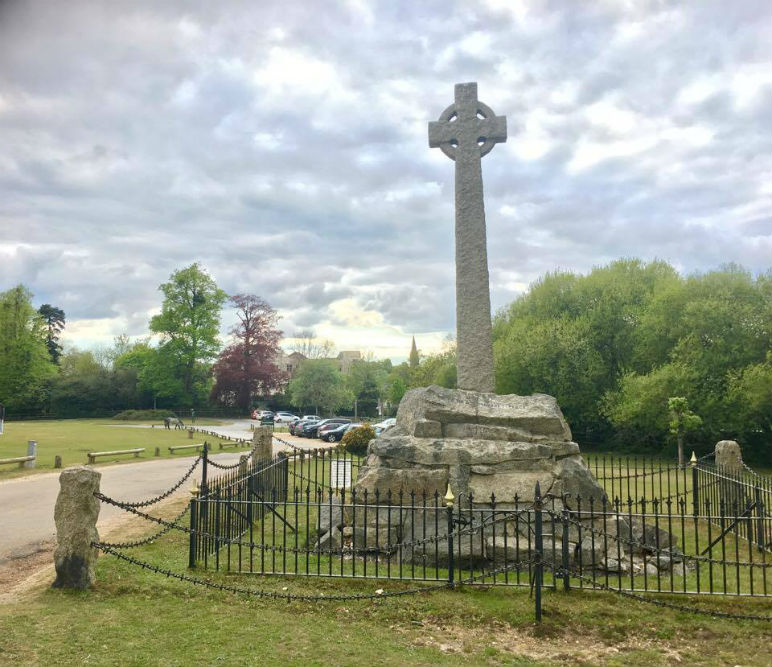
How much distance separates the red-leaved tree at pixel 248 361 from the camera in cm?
5947

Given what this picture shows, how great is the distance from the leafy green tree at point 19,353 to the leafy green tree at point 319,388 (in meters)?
22.7

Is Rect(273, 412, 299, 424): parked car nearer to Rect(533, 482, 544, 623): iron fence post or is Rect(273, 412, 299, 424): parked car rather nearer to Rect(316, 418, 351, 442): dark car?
Rect(316, 418, 351, 442): dark car

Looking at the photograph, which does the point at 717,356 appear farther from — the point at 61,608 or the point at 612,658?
the point at 61,608

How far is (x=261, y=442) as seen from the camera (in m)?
14.4

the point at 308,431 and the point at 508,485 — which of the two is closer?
the point at 508,485

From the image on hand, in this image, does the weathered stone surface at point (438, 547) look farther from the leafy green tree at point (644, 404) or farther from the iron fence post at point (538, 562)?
the leafy green tree at point (644, 404)

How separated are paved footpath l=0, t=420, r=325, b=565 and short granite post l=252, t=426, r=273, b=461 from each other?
251 cm

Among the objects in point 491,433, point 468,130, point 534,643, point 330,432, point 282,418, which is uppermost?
point 468,130

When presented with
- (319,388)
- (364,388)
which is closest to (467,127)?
(319,388)

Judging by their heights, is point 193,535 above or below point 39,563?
above

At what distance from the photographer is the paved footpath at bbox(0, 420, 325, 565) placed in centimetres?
995

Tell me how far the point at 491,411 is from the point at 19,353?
55.7m

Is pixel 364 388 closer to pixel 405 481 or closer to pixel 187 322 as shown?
pixel 187 322

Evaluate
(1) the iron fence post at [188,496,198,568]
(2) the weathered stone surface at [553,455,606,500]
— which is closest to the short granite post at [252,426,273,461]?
(1) the iron fence post at [188,496,198,568]
